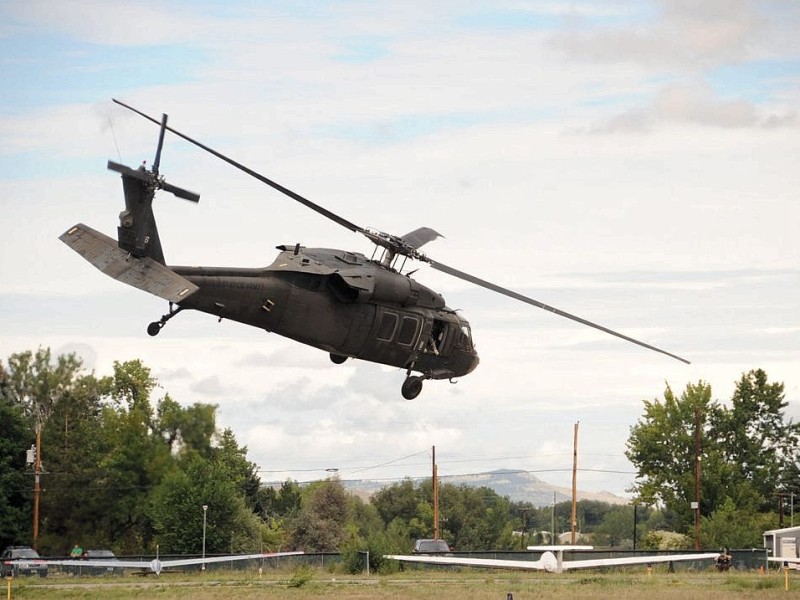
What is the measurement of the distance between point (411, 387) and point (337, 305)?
5.72 m

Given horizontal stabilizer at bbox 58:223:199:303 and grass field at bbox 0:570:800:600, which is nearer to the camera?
horizontal stabilizer at bbox 58:223:199:303

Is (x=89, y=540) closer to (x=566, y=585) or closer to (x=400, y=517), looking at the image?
(x=566, y=585)

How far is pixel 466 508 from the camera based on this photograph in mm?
161500

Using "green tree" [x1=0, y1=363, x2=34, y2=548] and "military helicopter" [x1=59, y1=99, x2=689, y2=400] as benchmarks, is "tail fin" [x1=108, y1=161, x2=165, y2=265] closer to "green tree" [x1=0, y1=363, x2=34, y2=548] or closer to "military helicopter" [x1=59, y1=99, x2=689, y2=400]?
"military helicopter" [x1=59, y1=99, x2=689, y2=400]

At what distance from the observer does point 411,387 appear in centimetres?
4394

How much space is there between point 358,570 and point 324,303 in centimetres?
2881

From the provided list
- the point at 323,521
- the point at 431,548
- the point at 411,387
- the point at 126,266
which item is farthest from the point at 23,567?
the point at 323,521

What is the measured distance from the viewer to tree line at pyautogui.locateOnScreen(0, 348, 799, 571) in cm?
6600

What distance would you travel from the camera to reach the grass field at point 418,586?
50.4 meters

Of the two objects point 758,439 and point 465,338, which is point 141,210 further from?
point 758,439

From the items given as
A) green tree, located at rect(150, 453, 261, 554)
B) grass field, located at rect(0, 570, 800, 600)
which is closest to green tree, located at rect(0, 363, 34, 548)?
green tree, located at rect(150, 453, 261, 554)

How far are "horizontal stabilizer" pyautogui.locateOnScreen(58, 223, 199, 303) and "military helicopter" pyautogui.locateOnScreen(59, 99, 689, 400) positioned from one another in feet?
0.09

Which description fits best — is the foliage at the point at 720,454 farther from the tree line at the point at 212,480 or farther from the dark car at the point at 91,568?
the dark car at the point at 91,568

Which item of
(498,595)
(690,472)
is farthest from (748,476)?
(498,595)
